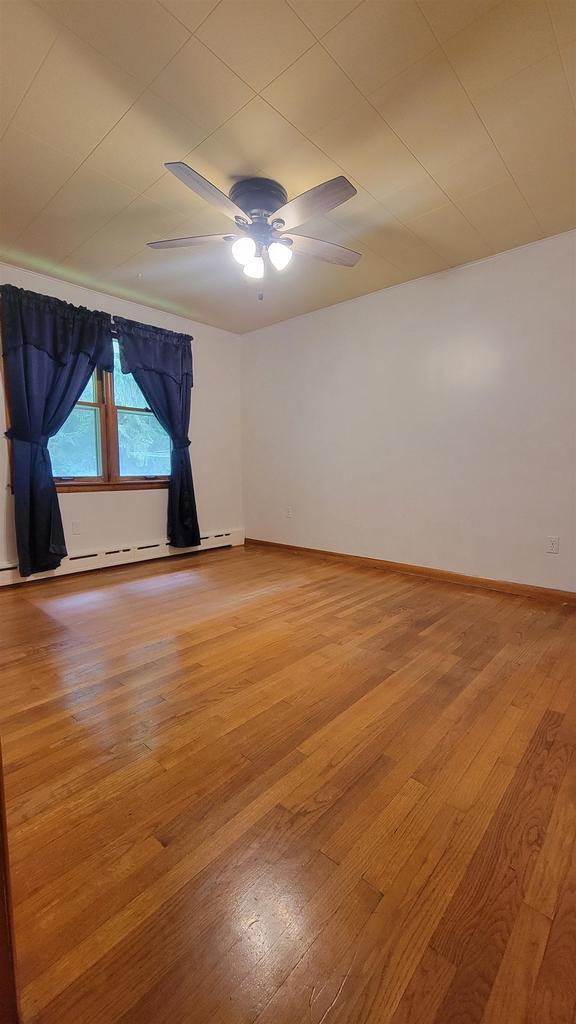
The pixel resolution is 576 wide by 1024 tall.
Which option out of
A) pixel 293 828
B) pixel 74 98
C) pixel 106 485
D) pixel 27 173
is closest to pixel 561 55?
pixel 74 98

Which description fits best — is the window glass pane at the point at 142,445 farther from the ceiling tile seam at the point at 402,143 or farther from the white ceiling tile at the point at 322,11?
the white ceiling tile at the point at 322,11

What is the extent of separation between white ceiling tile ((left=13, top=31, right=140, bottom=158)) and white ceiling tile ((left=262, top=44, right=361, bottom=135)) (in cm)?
61

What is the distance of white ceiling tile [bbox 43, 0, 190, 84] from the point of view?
1380mm

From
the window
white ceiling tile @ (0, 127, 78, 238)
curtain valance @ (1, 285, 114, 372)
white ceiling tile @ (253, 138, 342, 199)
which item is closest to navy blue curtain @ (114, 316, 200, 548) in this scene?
the window

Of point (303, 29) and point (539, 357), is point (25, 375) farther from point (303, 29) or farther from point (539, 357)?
point (539, 357)

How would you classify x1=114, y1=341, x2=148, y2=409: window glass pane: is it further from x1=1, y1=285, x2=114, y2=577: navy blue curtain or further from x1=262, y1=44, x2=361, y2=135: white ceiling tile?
x1=262, y1=44, x2=361, y2=135: white ceiling tile

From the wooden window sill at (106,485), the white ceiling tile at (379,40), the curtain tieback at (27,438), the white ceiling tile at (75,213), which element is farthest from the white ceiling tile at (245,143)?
the wooden window sill at (106,485)

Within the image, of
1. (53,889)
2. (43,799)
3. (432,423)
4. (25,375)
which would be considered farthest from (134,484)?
(53,889)

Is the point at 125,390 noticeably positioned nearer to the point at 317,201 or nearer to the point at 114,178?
the point at 114,178

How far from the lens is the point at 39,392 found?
330cm

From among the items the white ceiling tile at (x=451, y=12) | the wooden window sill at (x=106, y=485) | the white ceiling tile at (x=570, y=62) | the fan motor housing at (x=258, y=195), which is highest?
the white ceiling tile at (x=570, y=62)

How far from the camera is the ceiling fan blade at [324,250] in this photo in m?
2.31

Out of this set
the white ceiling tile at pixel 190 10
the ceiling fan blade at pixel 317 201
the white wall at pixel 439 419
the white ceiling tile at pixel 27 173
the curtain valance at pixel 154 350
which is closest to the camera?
the white ceiling tile at pixel 190 10

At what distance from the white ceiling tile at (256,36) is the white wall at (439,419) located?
2179 mm
